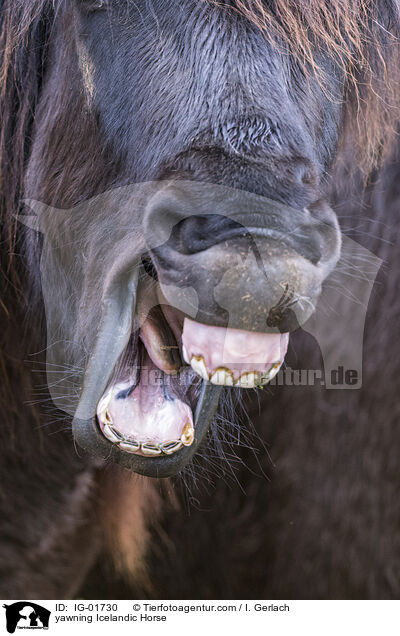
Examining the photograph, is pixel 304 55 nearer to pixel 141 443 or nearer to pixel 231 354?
pixel 231 354

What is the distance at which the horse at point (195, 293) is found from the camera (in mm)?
1077

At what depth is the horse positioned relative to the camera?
108cm

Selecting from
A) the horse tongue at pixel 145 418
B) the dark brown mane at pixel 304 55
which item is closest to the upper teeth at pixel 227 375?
the horse tongue at pixel 145 418

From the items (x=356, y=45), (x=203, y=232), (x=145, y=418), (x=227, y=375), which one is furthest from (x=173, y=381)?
(x=356, y=45)

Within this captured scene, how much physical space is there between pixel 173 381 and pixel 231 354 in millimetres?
232
